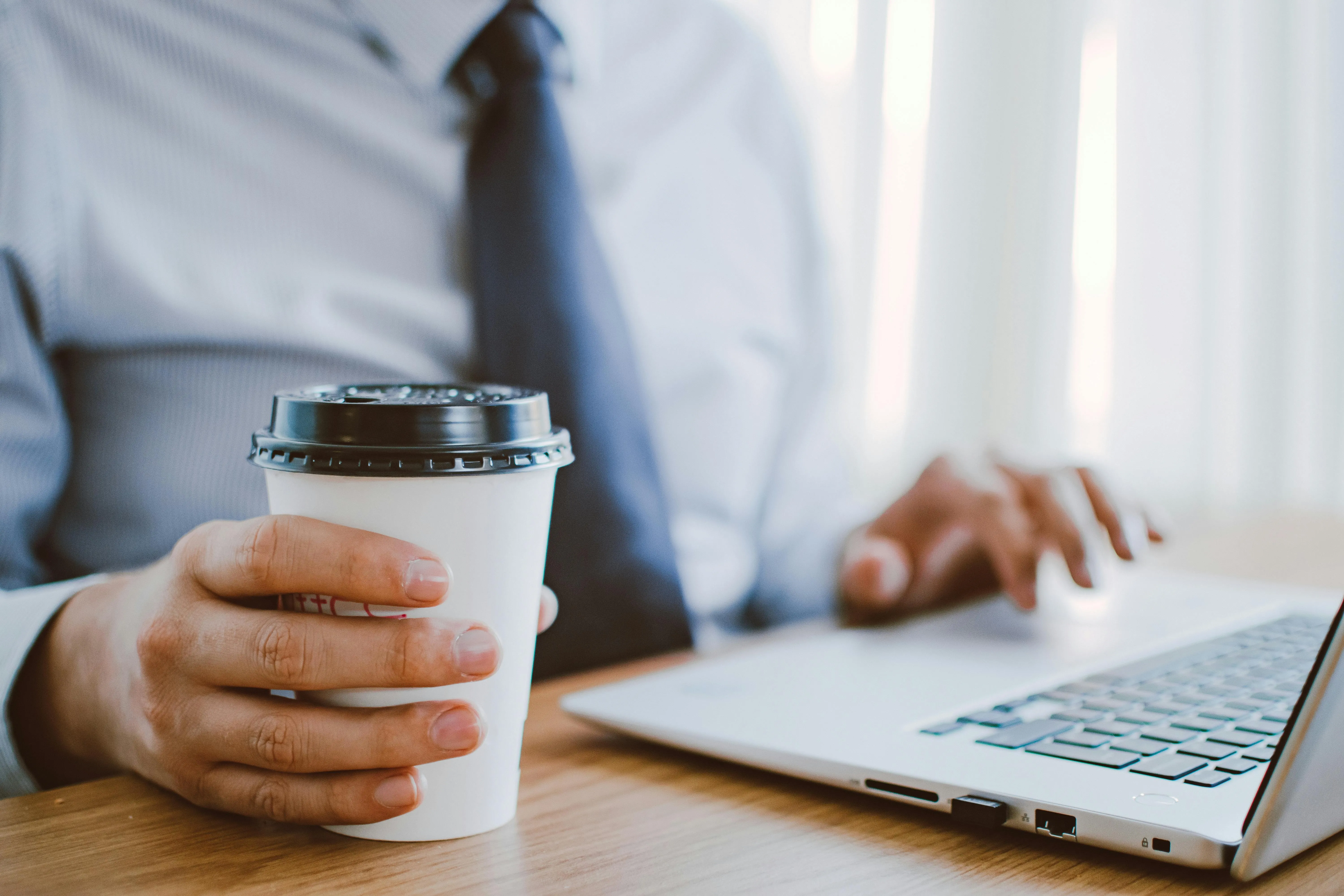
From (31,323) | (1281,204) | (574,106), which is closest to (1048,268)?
(1281,204)

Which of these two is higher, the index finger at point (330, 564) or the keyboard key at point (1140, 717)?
the index finger at point (330, 564)

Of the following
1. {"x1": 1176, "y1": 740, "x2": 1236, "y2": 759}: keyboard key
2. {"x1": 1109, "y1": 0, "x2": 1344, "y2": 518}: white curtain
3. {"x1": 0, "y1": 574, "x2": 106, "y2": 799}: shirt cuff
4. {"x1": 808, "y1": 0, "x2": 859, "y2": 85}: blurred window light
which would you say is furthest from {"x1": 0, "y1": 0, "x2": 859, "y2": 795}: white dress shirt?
{"x1": 808, "y1": 0, "x2": 859, "y2": 85}: blurred window light

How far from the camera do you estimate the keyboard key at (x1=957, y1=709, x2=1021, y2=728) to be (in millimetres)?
483

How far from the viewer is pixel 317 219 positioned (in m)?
0.84

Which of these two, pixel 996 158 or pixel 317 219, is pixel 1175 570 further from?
pixel 996 158

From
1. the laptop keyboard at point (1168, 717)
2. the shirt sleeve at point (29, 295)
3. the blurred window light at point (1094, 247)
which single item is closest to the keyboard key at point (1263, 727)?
the laptop keyboard at point (1168, 717)

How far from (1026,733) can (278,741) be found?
0.32 metres

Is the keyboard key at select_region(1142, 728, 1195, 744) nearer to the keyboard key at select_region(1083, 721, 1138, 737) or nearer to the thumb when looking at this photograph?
the keyboard key at select_region(1083, 721, 1138, 737)

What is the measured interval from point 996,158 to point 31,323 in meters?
2.36

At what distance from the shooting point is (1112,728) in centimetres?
47

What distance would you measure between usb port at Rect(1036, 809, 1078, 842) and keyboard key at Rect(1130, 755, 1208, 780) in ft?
0.15

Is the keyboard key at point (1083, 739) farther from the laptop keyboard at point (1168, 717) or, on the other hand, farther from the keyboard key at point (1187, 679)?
the keyboard key at point (1187, 679)

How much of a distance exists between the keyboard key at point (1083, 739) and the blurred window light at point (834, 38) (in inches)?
103

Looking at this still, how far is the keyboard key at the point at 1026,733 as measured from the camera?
453mm
